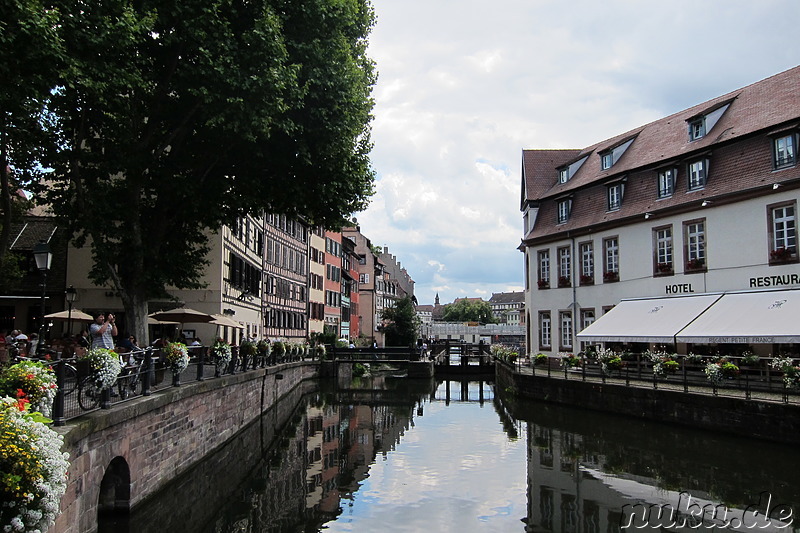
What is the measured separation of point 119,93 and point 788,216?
21.5 meters

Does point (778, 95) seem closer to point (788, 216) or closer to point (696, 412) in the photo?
point (788, 216)

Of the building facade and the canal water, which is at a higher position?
the building facade

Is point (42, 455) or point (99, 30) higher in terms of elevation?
point (99, 30)

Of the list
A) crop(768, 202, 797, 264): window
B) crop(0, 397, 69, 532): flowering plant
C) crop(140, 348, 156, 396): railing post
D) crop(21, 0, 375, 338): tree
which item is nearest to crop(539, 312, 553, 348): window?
crop(768, 202, 797, 264): window

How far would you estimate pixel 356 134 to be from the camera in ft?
64.0

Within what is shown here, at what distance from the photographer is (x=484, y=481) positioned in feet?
50.8

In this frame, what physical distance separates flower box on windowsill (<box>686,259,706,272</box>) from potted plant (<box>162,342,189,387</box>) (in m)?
20.7

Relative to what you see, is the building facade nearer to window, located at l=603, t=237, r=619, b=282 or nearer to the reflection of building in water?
window, located at l=603, t=237, r=619, b=282

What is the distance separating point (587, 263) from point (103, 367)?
92.5 feet

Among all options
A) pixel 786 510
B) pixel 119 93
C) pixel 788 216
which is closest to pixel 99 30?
pixel 119 93

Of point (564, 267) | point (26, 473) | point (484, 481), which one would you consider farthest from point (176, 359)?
point (564, 267)

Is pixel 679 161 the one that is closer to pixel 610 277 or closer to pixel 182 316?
pixel 610 277

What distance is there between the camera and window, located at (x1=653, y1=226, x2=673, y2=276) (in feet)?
98.7

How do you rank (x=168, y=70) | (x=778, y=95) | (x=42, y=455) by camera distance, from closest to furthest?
1. (x=42, y=455)
2. (x=168, y=70)
3. (x=778, y=95)
